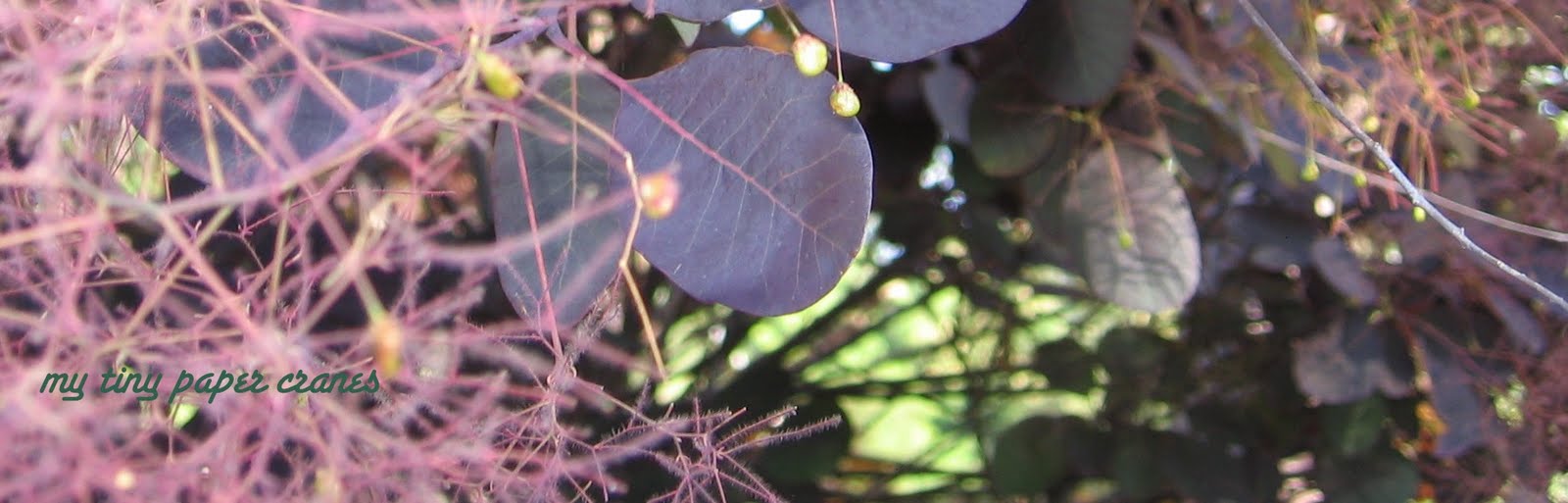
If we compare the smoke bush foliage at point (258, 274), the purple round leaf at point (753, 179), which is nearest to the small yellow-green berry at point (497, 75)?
the smoke bush foliage at point (258, 274)

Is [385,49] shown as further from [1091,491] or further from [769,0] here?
[1091,491]

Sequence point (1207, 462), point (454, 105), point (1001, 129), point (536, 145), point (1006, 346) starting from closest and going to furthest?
1. point (454, 105)
2. point (536, 145)
3. point (1001, 129)
4. point (1207, 462)
5. point (1006, 346)

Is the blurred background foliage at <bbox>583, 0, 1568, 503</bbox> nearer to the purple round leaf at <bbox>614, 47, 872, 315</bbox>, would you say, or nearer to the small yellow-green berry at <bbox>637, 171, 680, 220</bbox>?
the purple round leaf at <bbox>614, 47, 872, 315</bbox>

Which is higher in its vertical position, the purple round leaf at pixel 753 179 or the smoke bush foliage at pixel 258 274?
the smoke bush foliage at pixel 258 274

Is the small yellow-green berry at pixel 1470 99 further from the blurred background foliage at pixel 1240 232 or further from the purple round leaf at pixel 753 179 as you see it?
the purple round leaf at pixel 753 179

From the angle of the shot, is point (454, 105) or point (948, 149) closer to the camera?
point (454, 105)

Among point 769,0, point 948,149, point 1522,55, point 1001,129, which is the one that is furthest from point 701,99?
point 1522,55

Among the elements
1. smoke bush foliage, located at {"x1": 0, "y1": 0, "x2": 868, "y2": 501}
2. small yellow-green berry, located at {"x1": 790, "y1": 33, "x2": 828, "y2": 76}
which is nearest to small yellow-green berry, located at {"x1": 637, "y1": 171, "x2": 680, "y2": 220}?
smoke bush foliage, located at {"x1": 0, "y1": 0, "x2": 868, "y2": 501}
